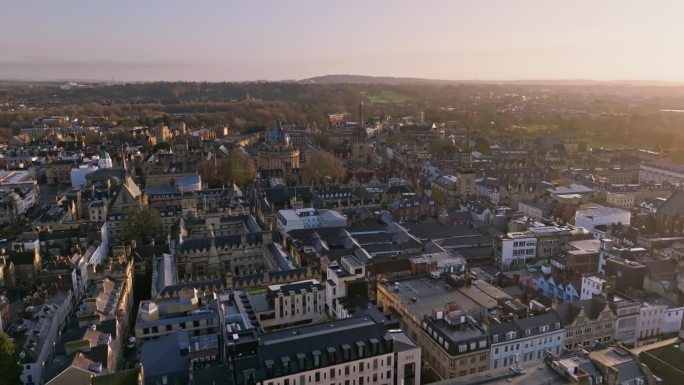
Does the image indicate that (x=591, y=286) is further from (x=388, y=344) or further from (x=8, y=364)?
(x=8, y=364)

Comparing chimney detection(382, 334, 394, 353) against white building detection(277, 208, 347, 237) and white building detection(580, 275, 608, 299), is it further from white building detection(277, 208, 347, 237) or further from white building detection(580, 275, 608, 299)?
white building detection(277, 208, 347, 237)

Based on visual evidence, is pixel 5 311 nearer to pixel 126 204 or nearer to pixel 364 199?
pixel 126 204

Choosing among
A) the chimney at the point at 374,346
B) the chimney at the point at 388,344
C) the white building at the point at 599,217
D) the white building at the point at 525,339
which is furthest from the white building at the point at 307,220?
the chimney at the point at 374,346

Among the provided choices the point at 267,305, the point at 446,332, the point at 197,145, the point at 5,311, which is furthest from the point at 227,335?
the point at 197,145

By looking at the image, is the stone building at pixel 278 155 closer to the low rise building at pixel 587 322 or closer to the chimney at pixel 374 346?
the low rise building at pixel 587 322

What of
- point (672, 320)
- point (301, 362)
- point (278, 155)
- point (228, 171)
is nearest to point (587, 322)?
point (672, 320)
